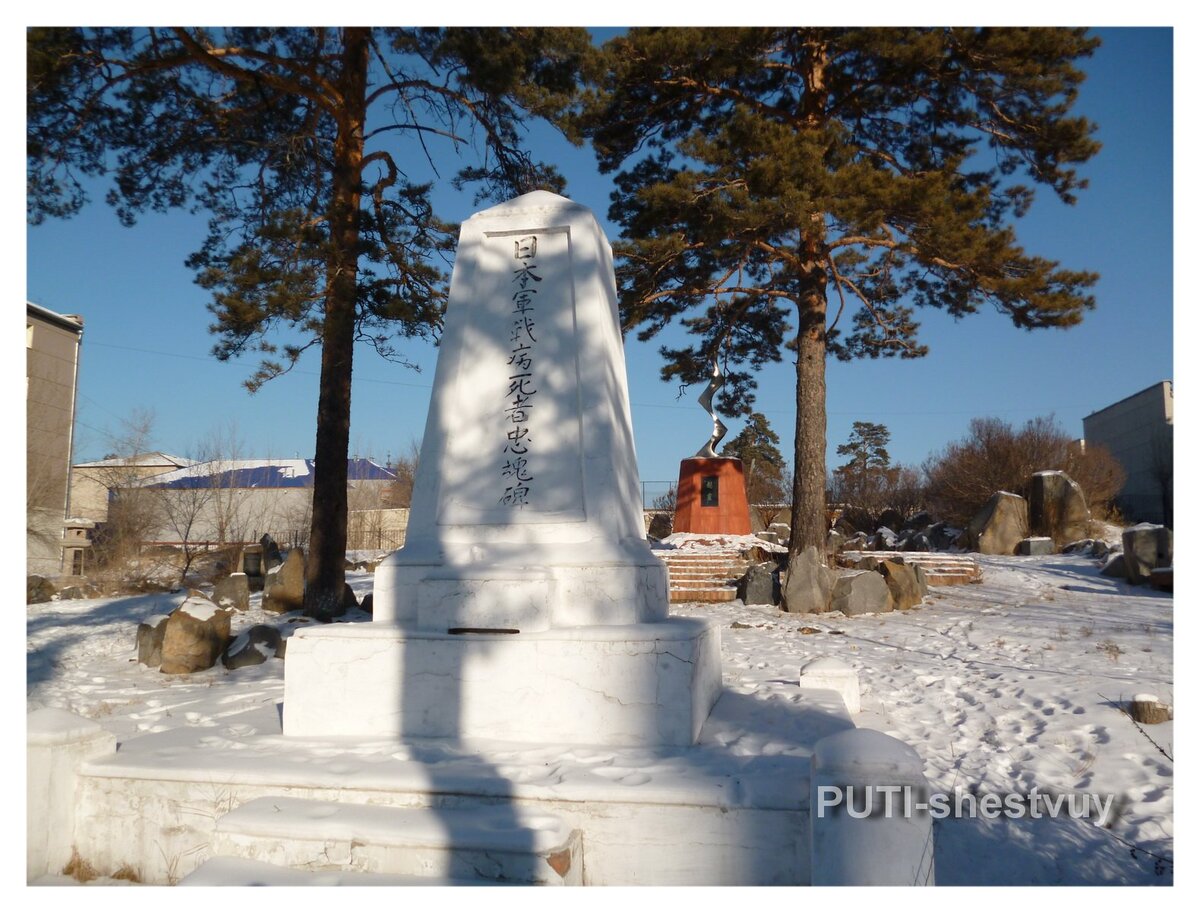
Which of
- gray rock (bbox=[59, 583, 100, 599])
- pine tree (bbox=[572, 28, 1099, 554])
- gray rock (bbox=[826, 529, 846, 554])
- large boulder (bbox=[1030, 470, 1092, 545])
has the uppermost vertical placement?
pine tree (bbox=[572, 28, 1099, 554])

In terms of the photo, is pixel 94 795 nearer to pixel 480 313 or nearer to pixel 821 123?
pixel 480 313

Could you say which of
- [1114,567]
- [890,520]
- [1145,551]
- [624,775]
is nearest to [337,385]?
[624,775]

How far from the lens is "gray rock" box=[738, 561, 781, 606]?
34.5ft

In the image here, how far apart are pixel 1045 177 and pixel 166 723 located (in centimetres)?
1160

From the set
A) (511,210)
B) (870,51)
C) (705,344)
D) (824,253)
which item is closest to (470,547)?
(511,210)

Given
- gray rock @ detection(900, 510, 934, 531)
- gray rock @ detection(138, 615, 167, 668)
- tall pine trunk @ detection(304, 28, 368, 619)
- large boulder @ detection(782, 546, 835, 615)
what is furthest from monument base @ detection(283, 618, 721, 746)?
gray rock @ detection(900, 510, 934, 531)

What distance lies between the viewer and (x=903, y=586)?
994 cm

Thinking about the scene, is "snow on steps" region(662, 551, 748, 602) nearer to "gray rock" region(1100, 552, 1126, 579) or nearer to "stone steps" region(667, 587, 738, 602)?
"stone steps" region(667, 587, 738, 602)

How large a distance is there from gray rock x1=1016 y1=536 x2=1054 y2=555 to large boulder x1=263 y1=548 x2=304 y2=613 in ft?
41.2

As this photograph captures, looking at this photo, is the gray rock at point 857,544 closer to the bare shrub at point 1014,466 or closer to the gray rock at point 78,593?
the bare shrub at point 1014,466

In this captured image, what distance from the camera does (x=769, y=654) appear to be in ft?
23.6

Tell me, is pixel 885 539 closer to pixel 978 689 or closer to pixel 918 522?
pixel 918 522

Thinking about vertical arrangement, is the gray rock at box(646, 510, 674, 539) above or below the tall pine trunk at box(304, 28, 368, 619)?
below

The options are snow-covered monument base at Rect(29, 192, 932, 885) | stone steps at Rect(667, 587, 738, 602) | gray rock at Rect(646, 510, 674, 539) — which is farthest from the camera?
gray rock at Rect(646, 510, 674, 539)
